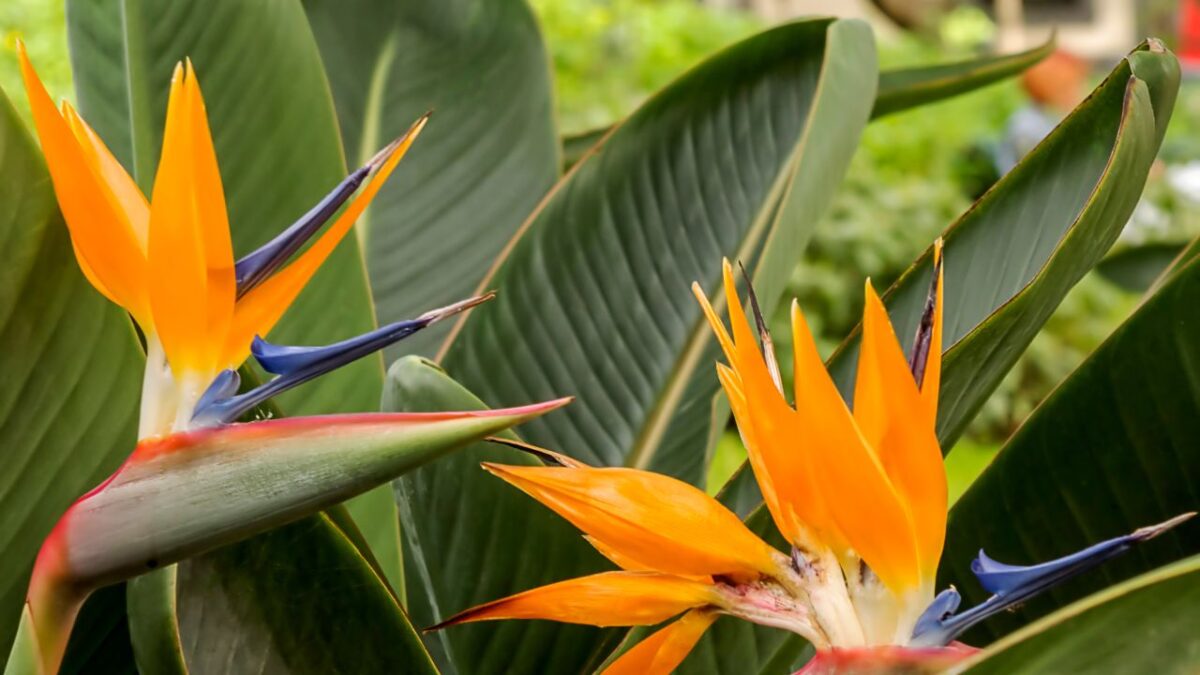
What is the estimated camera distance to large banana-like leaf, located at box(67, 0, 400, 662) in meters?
0.67

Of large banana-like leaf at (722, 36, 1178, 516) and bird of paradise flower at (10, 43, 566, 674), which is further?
large banana-like leaf at (722, 36, 1178, 516)

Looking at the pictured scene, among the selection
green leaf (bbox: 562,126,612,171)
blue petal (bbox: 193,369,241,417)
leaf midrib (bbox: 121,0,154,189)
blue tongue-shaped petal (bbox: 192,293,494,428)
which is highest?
leaf midrib (bbox: 121,0,154,189)

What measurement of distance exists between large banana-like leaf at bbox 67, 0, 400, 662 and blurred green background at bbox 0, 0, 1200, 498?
5.28ft

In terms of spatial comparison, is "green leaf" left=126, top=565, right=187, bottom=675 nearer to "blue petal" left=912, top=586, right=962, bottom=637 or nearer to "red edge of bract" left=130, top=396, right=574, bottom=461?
"red edge of bract" left=130, top=396, right=574, bottom=461

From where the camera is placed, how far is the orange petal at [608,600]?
35 centimetres

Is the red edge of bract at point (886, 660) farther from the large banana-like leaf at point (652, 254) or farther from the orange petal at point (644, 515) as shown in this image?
the large banana-like leaf at point (652, 254)

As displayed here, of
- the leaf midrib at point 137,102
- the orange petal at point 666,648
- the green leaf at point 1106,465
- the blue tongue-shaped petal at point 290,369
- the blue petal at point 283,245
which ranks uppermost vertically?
the leaf midrib at point 137,102

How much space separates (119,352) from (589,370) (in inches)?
12.1

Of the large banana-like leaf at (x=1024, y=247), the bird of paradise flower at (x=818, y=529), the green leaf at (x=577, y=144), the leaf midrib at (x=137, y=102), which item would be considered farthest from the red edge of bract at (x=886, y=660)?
the green leaf at (x=577, y=144)

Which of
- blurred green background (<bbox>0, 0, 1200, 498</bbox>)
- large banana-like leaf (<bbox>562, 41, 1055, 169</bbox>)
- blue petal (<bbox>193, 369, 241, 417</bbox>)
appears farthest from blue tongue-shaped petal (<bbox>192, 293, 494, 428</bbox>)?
blurred green background (<bbox>0, 0, 1200, 498</bbox>)

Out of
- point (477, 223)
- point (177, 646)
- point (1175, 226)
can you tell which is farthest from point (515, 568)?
point (1175, 226)

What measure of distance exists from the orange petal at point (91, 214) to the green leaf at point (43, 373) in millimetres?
81

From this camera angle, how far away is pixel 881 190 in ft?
11.8

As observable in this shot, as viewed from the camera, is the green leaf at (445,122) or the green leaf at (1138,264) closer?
the green leaf at (445,122)
